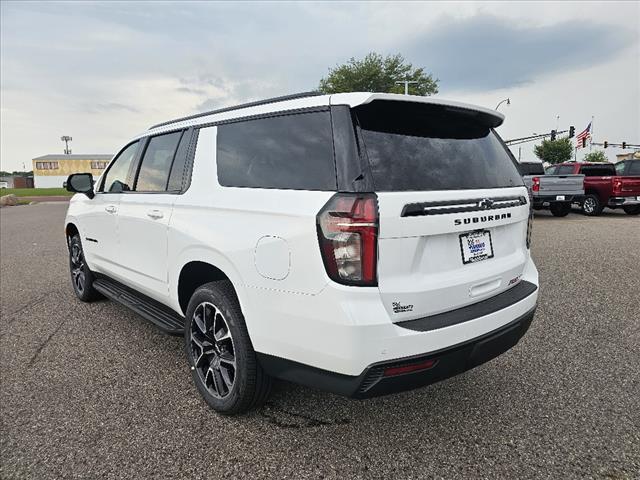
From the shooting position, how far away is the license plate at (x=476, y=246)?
7.47ft

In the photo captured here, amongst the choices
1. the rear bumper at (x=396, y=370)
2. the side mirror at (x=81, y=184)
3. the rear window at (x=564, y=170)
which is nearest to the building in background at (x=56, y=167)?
the rear window at (x=564, y=170)

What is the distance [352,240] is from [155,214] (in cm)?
184

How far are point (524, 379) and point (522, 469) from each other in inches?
40.7

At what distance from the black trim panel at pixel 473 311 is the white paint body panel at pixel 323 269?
0.03 m

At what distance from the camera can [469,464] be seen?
2238mm

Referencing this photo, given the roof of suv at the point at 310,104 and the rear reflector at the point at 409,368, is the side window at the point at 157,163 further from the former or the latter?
the rear reflector at the point at 409,368

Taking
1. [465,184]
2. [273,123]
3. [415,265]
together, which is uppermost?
[273,123]

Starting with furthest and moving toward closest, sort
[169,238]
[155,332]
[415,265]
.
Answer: [155,332] < [169,238] < [415,265]

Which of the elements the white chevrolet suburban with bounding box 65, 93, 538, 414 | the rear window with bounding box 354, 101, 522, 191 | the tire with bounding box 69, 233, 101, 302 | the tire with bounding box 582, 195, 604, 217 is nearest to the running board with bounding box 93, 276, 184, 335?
the white chevrolet suburban with bounding box 65, 93, 538, 414

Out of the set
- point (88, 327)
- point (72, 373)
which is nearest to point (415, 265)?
point (72, 373)

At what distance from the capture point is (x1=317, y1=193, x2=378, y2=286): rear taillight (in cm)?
194

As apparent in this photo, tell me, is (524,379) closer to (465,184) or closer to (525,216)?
(525,216)

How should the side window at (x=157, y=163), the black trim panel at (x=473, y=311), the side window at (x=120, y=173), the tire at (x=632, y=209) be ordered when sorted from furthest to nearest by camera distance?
the tire at (x=632, y=209)
the side window at (x=120, y=173)
the side window at (x=157, y=163)
the black trim panel at (x=473, y=311)

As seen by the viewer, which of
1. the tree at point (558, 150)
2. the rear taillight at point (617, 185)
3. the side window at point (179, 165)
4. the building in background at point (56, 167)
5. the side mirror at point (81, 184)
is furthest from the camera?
the building in background at point (56, 167)
